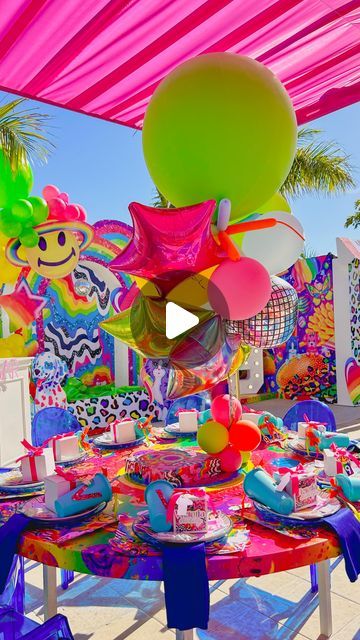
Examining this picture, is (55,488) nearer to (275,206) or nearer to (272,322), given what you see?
(272,322)

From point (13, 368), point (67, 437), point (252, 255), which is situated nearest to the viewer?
point (252, 255)

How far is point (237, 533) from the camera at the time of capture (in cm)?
152

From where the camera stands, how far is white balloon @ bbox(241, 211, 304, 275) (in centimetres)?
205

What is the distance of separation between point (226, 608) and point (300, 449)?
885mm

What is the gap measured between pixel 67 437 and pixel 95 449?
21 centimetres

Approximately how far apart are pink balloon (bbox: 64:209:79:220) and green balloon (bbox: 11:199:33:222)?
517 millimetres

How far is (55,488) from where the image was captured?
1688mm

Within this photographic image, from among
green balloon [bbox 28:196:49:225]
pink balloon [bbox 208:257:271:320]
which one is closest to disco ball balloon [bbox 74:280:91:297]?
green balloon [bbox 28:196:49:225]

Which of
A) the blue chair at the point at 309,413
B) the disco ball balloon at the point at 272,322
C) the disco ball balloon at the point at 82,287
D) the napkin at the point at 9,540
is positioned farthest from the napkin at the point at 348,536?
the disco ball balloon at the point at 82,287

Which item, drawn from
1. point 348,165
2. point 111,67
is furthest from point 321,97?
point 348,165

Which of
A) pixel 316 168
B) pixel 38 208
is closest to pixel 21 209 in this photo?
pixel 38 208

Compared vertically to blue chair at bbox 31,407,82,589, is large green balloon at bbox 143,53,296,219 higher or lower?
higher

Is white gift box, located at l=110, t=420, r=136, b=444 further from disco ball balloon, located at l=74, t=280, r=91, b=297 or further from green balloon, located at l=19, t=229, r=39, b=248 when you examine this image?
disco ball balloon, located at l=74, t=280, r=91, b=297

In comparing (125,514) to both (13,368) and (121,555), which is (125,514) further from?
(13,368)
